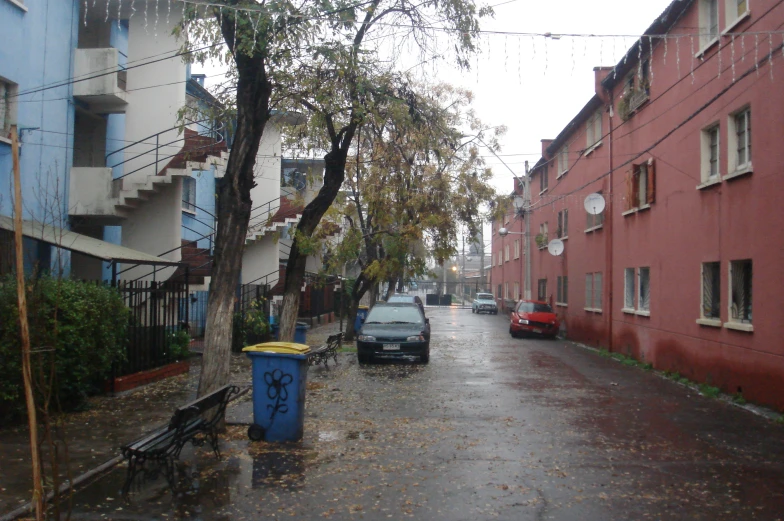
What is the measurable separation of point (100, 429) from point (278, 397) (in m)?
2.43

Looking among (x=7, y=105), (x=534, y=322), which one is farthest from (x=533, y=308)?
(x=7, y=105)

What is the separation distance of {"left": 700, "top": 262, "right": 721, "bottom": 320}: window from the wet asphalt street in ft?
6.52

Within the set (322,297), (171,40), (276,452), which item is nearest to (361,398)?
(276,452)

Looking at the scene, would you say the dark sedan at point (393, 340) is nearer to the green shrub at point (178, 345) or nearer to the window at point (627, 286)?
the green shrub at point (178, 345)

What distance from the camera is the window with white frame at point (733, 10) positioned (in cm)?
1324

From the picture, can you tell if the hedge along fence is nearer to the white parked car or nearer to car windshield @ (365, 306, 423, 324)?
car windshield @ (365, 306, 423, 324)

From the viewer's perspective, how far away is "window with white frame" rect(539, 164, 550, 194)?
114ft

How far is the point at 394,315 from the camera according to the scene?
20.1 m

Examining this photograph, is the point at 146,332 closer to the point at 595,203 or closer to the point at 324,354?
the point at 324,354

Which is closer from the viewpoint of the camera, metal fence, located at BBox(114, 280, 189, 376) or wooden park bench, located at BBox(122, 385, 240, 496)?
wooden park bench, located at BBox(122, 385, 240, 496)

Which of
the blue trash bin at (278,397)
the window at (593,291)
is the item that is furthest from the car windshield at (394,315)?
the blue trash bin at (278,397)

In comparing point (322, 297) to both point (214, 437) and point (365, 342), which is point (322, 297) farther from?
point (214, 437)

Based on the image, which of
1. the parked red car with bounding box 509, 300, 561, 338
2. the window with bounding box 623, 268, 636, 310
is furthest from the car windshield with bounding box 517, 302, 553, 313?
the window with bounding box 623, 268, 636, 310

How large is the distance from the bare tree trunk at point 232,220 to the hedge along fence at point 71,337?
6.06ft
